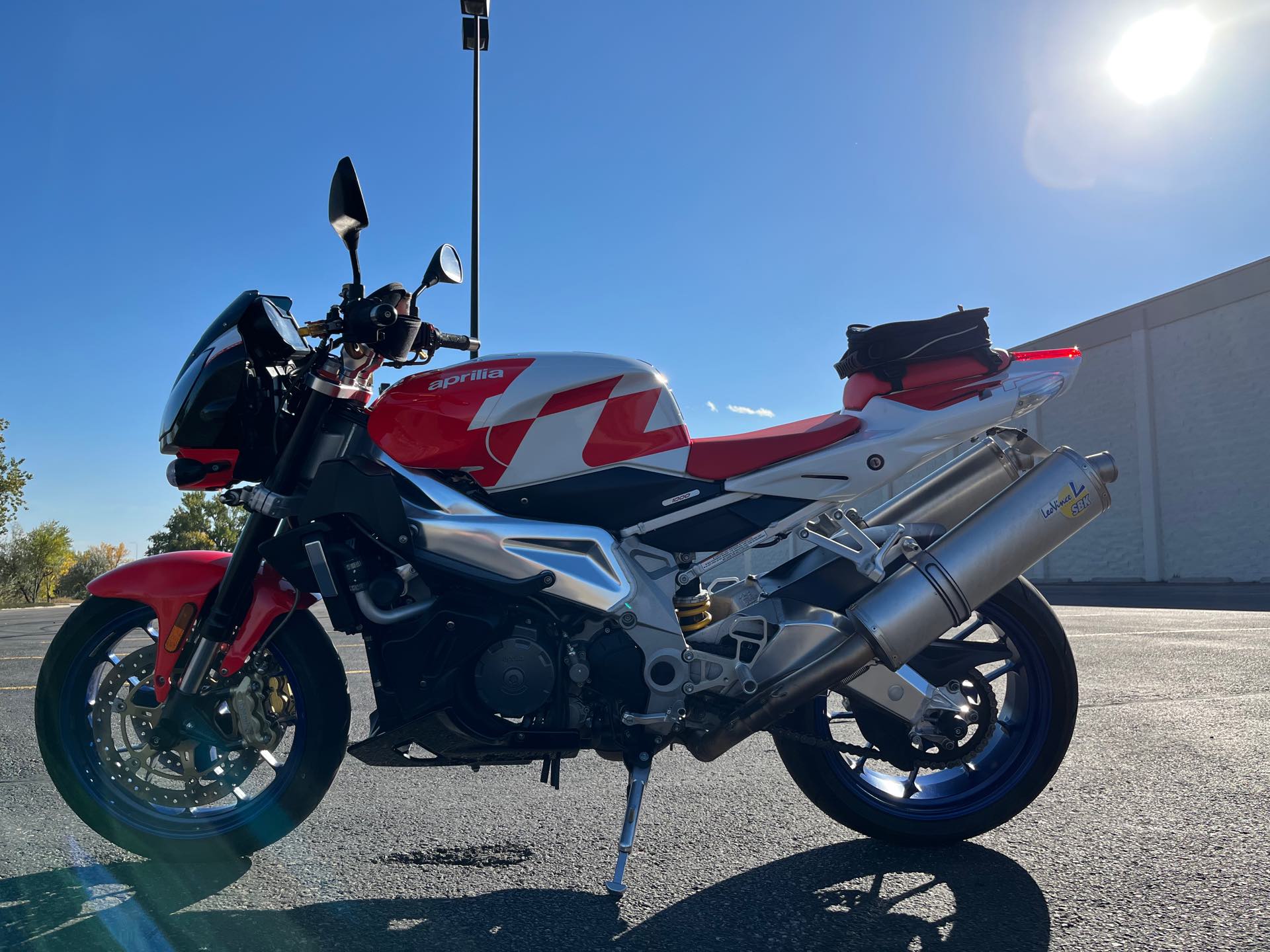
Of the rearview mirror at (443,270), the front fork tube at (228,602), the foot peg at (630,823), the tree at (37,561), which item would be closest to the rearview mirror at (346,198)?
the rearview mirror at (443,270)

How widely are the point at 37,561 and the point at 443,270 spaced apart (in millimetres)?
41587

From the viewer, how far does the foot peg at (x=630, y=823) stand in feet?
7.26

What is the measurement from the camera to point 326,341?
2.74 meters

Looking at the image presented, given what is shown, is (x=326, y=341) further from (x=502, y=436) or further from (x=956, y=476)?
(x=956, y=476)

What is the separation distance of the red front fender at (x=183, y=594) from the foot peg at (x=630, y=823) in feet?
3.67

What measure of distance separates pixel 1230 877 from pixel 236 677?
2.86 meters

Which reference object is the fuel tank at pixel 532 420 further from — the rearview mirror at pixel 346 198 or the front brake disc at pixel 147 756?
the front brake disc at pixel 147 756

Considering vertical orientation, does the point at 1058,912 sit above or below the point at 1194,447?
below

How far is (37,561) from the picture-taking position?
3634 centimetres

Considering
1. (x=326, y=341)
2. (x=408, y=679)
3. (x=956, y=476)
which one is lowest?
(x=408, y=679)

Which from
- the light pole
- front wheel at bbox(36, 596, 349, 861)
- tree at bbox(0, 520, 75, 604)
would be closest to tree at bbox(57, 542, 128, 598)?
tree at bbox(0, 520, 75, 604)

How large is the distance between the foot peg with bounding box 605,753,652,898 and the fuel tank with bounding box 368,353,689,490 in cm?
84

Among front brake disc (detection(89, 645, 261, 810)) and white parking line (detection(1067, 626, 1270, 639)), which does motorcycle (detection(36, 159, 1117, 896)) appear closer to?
front brake disc (detection(89, 645, 261, 810))

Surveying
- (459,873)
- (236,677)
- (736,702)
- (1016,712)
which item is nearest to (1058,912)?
(1016,712)
